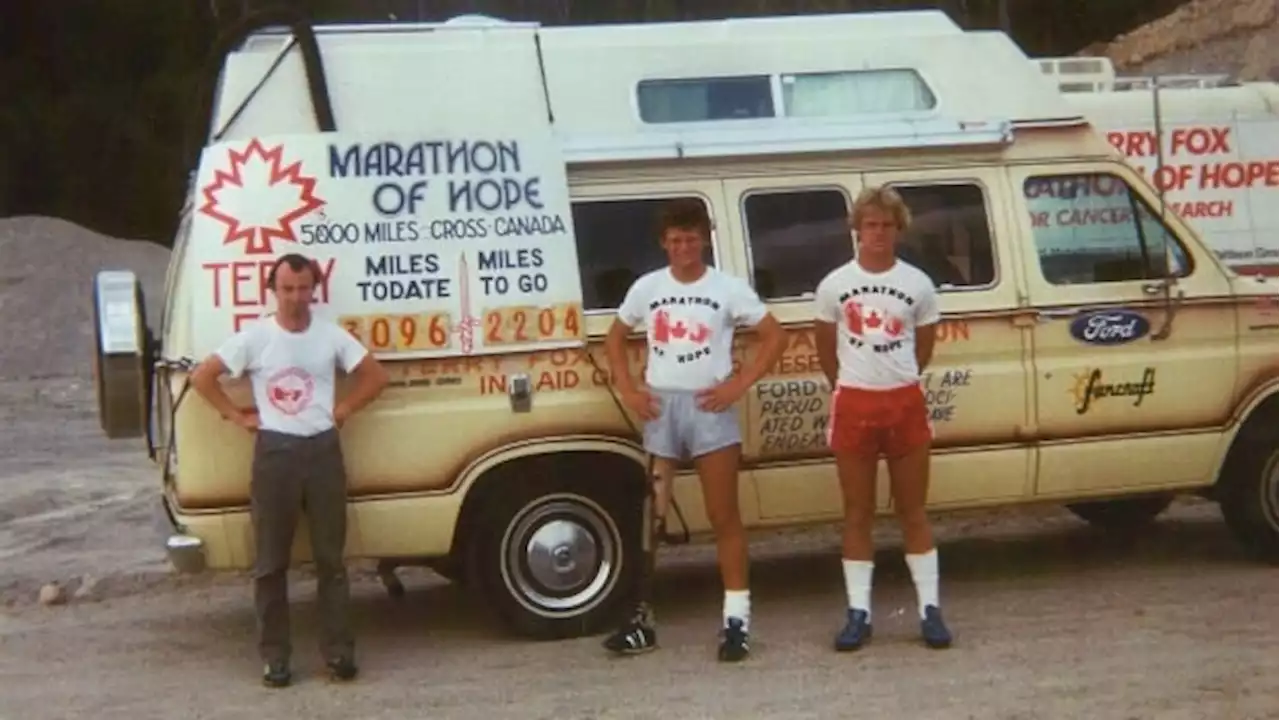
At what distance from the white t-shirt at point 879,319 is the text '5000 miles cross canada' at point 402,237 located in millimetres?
1139

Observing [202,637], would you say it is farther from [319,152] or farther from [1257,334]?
[1257,334]

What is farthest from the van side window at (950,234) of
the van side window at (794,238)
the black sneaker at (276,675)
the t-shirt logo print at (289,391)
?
the black sneaker at (276,675)

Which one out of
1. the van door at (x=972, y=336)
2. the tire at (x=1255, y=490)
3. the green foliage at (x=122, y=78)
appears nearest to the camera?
the van door at (x=972, y=336)

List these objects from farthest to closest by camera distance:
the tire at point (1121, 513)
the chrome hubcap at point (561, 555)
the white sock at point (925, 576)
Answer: the tire at point (1121, 513)
the chrome hubcap at point (561, 555)
the white sock at point (925, 576)

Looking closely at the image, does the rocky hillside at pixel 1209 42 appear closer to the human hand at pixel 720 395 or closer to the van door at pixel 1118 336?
the van door at pixel 1118 336

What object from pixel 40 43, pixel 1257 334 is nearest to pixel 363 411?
pixel 1257 334

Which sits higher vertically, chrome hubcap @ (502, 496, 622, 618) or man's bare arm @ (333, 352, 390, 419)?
man's bare arm @ (333, 352, 390, 419)

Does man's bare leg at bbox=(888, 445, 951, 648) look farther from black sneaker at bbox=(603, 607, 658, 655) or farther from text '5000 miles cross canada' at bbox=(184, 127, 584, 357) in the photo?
text '5000 miles cross canada' at bbox=(184, 127, 584, 357)

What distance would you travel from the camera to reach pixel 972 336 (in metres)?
8.90

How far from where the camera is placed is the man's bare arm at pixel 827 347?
816 centimetres

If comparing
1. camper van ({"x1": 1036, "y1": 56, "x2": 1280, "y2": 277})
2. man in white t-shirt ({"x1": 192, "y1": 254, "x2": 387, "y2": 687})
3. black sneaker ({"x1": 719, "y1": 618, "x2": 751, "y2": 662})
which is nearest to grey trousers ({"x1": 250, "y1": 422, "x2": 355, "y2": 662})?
man in white t-shirt ({"x1": 192, "y1": 254, "x2": 387, "y2": 687})

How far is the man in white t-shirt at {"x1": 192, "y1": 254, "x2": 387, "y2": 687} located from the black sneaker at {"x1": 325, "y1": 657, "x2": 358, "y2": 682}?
0.20 metres

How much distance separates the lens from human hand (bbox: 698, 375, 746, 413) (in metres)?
7.98

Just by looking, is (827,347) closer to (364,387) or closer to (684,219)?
(684,219)
